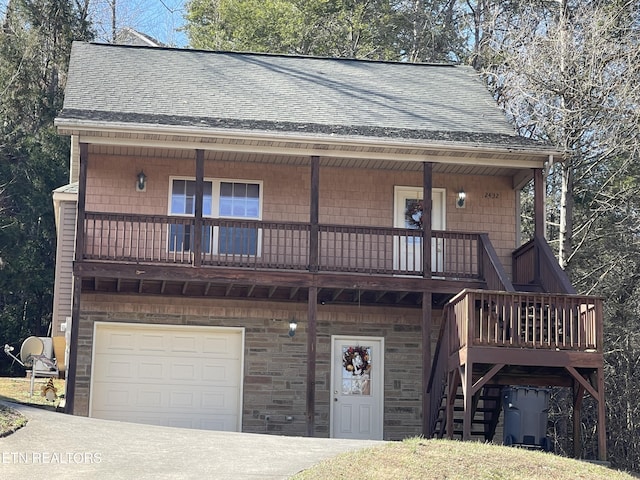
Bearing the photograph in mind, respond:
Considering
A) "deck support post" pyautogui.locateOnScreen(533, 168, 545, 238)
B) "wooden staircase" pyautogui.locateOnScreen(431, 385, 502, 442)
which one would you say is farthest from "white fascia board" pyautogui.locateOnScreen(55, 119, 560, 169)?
"wooden staircase" pyautogui.locateOnScreen(431, 385, 502, 442)

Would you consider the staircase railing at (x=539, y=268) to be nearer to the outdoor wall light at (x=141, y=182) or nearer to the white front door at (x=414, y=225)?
the white front door at (x=414, y=225)

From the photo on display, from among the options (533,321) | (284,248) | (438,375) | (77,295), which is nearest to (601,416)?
(533,321)

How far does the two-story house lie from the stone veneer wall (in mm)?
29

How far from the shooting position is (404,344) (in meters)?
19.3

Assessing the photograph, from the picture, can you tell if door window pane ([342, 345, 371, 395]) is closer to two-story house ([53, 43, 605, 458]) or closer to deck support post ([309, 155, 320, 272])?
A: two-story house ([53, 43, 605, 458])

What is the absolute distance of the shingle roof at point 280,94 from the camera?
60.3ft

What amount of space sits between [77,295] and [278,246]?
3.37 m

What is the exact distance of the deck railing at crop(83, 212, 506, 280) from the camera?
17.7 metres

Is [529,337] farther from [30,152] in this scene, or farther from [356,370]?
[30,152]

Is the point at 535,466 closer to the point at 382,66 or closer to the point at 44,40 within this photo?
the point at 382,66

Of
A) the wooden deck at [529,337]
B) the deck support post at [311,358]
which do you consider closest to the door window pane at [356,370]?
the deck support post at [311,358]

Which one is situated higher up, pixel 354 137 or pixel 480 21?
pixel 480 21

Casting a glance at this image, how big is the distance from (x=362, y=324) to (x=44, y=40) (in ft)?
53.2

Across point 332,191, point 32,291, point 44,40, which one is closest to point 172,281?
point 332,191
